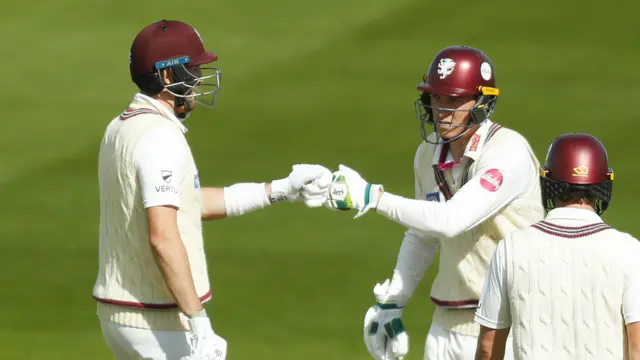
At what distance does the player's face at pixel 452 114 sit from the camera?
6.57 meters

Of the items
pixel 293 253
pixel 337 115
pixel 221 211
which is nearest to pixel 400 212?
pixel 221 211

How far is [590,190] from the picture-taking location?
17.0ft

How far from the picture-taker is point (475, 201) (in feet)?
20.5

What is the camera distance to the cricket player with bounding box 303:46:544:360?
629 cm

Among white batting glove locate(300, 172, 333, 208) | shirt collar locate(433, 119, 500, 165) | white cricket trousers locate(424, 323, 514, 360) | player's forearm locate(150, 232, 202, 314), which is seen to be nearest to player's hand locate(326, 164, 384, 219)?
white batting glove locate(300, 172, 333, 208)

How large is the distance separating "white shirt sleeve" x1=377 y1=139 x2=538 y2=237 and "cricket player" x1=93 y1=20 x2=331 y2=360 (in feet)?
3.35

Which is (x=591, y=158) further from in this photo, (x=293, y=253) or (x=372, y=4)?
(x=372, y=4)

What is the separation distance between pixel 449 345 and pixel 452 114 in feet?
3.85

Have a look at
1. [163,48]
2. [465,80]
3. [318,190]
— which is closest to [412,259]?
[318,190]

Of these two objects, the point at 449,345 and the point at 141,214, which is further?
the point at 449,345

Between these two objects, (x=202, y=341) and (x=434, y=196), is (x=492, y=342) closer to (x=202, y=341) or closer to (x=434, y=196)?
(x=202, y=341)

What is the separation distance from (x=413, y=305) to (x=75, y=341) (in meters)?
2.66

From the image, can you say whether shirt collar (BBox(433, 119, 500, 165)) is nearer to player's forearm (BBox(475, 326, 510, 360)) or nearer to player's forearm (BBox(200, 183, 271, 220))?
player's forearm (BBox(200, 183, 271, 220))

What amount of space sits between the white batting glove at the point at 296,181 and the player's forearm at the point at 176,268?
1.08m
